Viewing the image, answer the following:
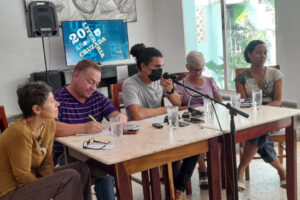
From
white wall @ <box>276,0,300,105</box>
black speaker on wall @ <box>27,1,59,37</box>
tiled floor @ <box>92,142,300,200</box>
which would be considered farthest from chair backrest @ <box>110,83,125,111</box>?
white wall @ <box>276,0,300,105</box>

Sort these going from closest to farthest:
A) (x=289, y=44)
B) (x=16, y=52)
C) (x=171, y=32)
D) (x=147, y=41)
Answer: (x=289, y=44) < (x=16, y=52) < (x=171, y=32) < (x=147, y=41)

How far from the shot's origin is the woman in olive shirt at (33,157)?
1.57 meters

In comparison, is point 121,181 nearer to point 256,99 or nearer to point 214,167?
point 214,167

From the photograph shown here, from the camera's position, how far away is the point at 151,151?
5.06ft

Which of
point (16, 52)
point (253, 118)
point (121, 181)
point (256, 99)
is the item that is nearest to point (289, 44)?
point (256, 99)

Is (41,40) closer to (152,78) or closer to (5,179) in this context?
(152,78)

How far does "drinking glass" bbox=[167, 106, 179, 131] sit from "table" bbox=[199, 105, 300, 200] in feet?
0.56

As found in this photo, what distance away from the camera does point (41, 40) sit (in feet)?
16.1

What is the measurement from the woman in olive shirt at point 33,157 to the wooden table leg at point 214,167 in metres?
0.71

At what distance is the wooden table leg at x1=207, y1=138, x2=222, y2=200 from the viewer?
1.81m

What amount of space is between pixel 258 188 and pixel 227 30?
3.02m

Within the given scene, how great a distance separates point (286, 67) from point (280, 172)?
182 cm

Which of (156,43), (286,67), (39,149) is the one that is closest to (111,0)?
(156,43)

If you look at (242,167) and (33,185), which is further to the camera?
(242,167)
